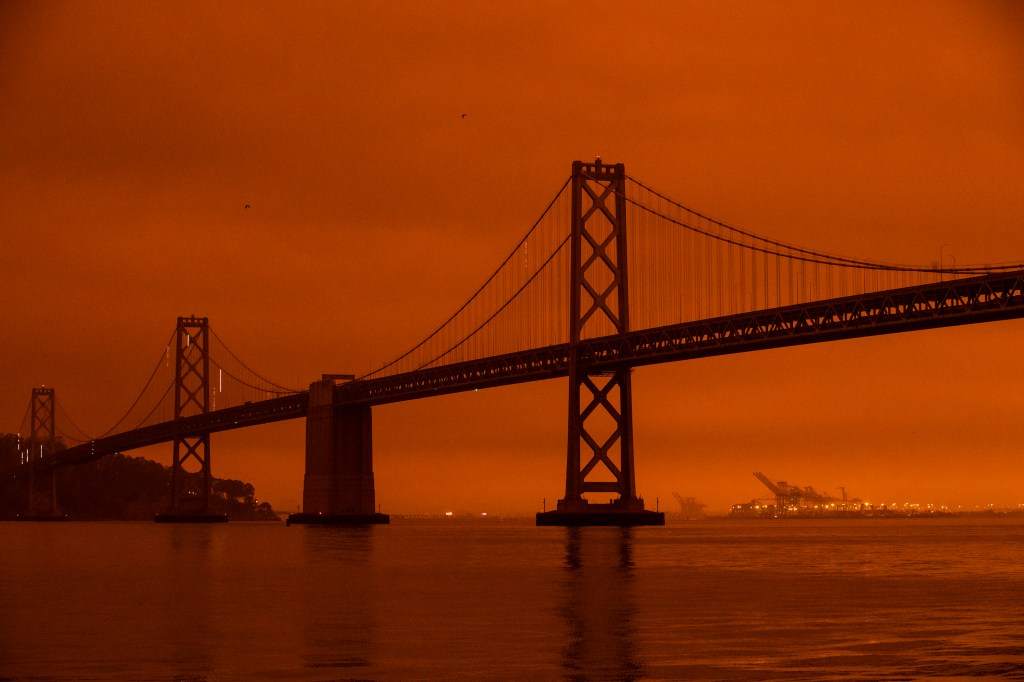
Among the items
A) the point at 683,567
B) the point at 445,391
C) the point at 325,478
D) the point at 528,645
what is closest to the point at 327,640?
the point at 528,645

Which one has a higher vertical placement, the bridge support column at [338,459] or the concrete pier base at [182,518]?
the bridge support column at [338,459]

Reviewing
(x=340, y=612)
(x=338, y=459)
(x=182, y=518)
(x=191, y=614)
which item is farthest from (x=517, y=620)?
(x=182, y=518)

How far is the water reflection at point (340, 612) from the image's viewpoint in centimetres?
1697

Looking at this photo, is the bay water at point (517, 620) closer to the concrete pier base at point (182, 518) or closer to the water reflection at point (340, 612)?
the water reflection at point (340, 612)

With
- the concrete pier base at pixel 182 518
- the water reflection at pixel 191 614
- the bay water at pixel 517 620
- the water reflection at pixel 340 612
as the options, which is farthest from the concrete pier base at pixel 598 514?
the concrete pier base at pixel 182 518

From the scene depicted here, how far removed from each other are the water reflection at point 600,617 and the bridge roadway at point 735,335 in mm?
15593

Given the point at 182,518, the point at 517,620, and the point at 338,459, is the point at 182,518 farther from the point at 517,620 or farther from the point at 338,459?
the point at 517,620

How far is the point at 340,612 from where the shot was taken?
22.8 metres

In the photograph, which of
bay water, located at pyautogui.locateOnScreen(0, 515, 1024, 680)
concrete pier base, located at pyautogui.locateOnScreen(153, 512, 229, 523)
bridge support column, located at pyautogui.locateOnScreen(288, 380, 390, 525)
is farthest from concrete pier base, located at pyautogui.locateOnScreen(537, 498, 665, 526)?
concrete pier base, located at pyautogui.locateOnScreen(153, 512, 229, 523)

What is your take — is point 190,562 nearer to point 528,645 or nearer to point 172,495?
point 528,645

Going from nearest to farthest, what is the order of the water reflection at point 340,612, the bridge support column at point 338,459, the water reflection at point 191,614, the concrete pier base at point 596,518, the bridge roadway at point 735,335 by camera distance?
the water reflection at point 191,614
the water reflection at point 340,612
the bridge roadway at point 735,335
the concrete pier base at point 596,518
the bridge support column at point 338,459

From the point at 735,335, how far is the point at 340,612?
3888 cm

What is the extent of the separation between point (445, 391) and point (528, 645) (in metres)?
55.7

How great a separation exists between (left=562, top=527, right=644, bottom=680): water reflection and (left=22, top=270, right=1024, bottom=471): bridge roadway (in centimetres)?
1559
